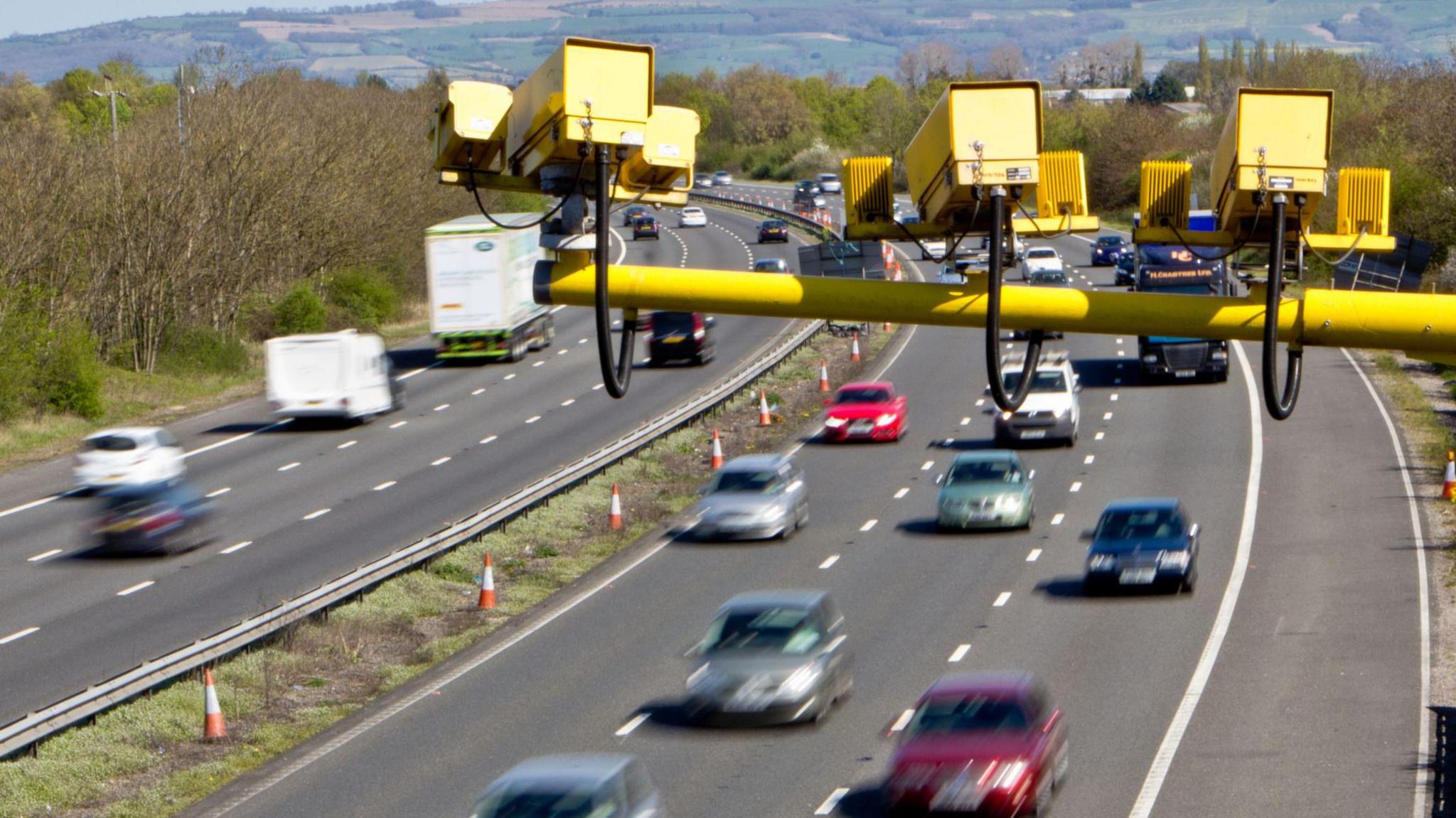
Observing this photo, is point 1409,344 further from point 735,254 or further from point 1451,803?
point 735,254

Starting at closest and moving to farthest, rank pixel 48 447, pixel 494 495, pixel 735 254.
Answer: pixel 494 495, pixel 48 447, pixel 735 254

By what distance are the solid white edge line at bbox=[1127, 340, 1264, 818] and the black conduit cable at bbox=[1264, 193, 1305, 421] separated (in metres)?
14.1

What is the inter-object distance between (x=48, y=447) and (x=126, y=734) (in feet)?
95.8

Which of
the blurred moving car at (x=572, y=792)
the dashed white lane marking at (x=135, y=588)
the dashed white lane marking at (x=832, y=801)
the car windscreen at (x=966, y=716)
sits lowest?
the dashed white lane marking at (x=135, y=588)

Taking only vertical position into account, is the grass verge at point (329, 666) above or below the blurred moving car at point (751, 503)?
below

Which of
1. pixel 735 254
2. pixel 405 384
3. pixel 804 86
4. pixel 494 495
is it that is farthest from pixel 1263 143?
pixel 804 86

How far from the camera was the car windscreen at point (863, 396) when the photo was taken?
50.7 m

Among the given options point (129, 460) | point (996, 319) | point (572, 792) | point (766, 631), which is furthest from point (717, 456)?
point (996, 319)

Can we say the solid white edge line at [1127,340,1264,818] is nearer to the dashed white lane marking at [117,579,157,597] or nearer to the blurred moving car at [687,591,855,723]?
the blurred moving car at [687,591,855,723]

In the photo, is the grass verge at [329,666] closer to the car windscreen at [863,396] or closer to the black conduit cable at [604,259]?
the car windscreen at [863,396]

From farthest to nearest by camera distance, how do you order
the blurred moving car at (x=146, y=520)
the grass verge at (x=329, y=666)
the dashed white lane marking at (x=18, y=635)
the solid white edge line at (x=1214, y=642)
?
the blurred moving car at (x=146, y=520)
the dashed white lane marking at (x=18, y=635)
the grass verge at (x=329, y=666)
the solid white edge line at (x=1214, y=642)

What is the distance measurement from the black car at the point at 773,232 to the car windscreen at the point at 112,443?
64498 millimetres

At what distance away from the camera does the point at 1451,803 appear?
17.6m

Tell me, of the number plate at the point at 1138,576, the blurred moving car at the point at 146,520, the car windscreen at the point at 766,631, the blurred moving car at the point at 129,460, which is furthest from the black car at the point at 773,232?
the car windscreen at the point at 766,631
